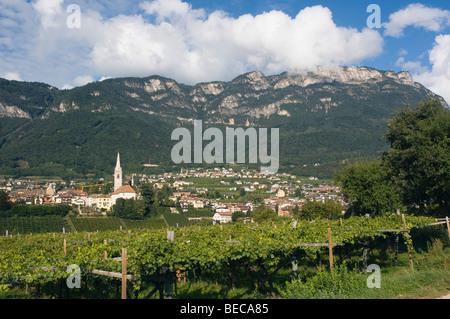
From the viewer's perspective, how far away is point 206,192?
106875mm

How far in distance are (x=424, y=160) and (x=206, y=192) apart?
93809 mm

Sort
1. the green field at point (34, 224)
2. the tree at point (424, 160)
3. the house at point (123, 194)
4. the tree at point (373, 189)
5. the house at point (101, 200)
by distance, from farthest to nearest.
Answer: the house at point (101, 200), the house at point (123, 194), the green field at point (34, 224), the tree at point (373, 189), the tree at point (424, 160)

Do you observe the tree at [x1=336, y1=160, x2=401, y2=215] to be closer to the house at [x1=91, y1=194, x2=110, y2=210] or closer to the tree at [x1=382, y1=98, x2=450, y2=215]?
the tree at [x1=382, y1=98, x2=450, y2=215]

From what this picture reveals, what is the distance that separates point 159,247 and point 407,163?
14.8m

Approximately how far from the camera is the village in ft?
265

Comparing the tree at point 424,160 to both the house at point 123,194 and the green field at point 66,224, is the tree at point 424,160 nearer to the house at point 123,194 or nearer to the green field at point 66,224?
the green field at point 66,224

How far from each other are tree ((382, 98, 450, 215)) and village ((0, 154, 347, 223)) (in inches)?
1673

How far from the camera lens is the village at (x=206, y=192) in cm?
8069

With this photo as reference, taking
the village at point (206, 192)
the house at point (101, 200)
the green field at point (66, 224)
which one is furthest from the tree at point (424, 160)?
the house at point (101, 200)

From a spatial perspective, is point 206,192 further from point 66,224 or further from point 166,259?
point 166,259

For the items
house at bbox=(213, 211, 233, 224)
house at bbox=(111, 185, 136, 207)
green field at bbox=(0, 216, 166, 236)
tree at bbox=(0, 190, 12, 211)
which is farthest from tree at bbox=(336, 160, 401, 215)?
house at bbox=(111, 185, 136, 207)

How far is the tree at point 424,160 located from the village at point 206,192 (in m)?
42.5
